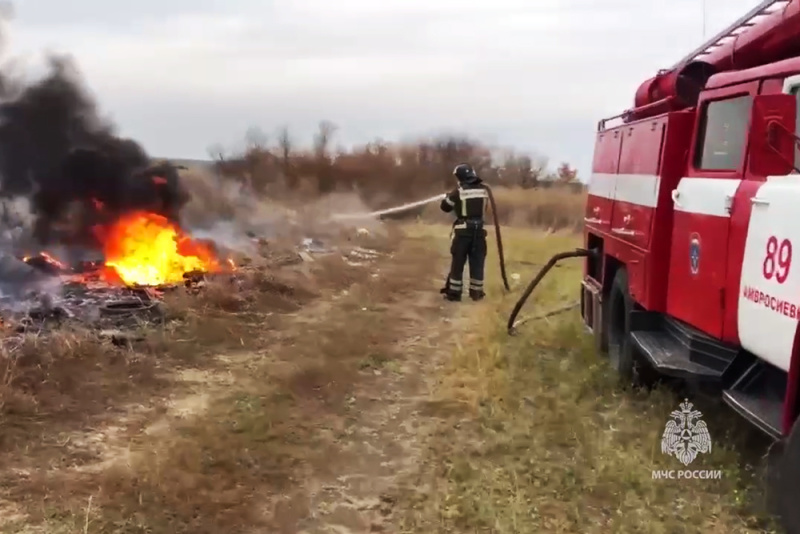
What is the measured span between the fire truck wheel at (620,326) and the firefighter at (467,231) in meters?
4.17

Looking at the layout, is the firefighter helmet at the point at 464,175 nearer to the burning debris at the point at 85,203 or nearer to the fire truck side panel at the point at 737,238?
the burning debris at the point at 85,203

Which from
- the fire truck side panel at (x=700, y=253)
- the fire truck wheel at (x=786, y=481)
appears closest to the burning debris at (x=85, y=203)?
the fire truck side panel at (x=700, y=253)

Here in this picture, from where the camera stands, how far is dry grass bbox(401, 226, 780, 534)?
4.19 metres

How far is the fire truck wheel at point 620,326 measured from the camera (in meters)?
6.38

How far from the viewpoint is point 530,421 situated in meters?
5.68

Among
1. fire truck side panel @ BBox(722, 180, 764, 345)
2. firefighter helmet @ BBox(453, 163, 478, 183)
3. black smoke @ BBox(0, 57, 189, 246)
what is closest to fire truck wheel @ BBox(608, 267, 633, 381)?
fire truck side panel @ BBox(722, 180, 764, 345)

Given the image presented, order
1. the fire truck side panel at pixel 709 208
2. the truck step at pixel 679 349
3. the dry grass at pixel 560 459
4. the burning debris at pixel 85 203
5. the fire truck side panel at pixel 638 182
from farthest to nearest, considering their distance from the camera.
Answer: the burning debris at pixel 85 203, the fire truck side panel at pixel 638 182, the truck step at pixel 679 349, the fire truck side panel at pixel 709 208, the dry grass at pixel 560 459

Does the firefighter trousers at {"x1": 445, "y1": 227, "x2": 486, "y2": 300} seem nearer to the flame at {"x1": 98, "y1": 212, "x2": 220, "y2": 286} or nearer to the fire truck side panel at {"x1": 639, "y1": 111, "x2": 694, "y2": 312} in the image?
the flame at {"x1": 98, "y1": 212, "x2": 220, "y2": 286}

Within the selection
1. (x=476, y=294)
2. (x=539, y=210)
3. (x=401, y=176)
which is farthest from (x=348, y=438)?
(x=401, y=176)

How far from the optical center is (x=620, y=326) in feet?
22.8

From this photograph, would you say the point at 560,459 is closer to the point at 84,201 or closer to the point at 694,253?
the point at 694,253

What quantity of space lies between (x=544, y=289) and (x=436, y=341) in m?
3.60

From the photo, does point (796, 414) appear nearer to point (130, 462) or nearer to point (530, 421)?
point (530, 421)

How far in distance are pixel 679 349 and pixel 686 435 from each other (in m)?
0.60
